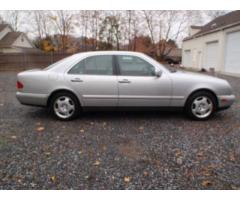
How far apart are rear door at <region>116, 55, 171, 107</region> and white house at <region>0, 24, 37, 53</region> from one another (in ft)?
85.8

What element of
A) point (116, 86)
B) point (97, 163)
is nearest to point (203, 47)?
point (116, 86)

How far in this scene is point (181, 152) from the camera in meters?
Result: 3.01

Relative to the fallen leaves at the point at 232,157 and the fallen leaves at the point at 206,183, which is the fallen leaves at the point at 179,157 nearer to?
the fallen leaves at the point at 206,183

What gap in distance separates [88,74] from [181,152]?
7.75 feet

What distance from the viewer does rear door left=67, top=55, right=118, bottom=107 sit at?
409 centimetres

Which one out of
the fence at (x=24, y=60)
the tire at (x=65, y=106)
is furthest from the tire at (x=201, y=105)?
the fence at (x=24, y=60)

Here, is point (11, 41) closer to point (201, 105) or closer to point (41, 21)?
point (41, 21)

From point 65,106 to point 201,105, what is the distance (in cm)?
293

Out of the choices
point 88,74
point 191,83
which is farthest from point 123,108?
point 191,83

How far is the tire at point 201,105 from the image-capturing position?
420cm

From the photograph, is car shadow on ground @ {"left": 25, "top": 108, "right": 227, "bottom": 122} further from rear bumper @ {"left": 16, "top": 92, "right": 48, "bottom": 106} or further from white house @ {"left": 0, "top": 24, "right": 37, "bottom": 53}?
white house @ {"left": 0, "top": 24, "right": 37, "bottom": 53}

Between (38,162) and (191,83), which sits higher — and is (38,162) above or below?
below

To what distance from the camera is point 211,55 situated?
1703 centimetres

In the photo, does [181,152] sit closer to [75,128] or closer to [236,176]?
[236,176]
